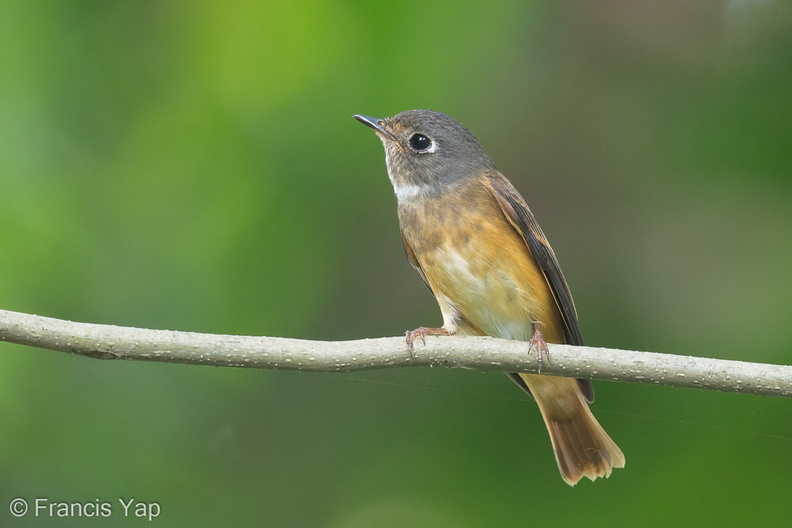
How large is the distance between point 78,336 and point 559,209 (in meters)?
3.71

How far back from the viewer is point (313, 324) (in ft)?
19.0

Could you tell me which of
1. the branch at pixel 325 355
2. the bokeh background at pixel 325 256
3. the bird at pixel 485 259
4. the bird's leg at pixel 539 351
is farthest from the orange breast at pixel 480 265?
the branch at pixel 325 355

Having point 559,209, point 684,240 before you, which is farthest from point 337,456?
point 684,240

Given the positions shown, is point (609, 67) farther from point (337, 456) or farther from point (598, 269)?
point (337, 456)

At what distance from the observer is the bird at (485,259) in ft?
16.8

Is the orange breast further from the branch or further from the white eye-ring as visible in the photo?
the branch

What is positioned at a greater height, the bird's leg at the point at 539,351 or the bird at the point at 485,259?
the bird at the point at 485,259

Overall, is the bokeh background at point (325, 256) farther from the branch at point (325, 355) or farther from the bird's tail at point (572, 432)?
the branch at point (325, 355)

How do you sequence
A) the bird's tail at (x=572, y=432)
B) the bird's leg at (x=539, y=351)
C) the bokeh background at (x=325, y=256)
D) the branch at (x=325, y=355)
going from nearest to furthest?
the branch at (x=325, y=355) < the bird's leg at (x=539, y=351) < the bokeh background at (x=325, y=256) < the bird's tail at (x=572, y=432)

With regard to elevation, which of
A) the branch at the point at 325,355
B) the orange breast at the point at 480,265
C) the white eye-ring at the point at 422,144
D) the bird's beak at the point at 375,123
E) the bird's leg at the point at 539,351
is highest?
the white eye-ring at the point at 422,144

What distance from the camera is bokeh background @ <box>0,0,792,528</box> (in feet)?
16.5

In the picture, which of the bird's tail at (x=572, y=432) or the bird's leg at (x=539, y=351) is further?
the bird's tail at (x=572, y=432)

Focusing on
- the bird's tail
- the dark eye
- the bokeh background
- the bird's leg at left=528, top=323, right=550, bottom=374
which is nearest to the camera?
the bird's leg at left=528, top=323, right=550, bottom=374

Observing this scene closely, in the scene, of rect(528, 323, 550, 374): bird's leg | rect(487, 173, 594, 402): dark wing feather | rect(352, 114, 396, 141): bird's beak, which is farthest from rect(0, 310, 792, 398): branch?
rect(352, 114, 396, 141): bird's beak
